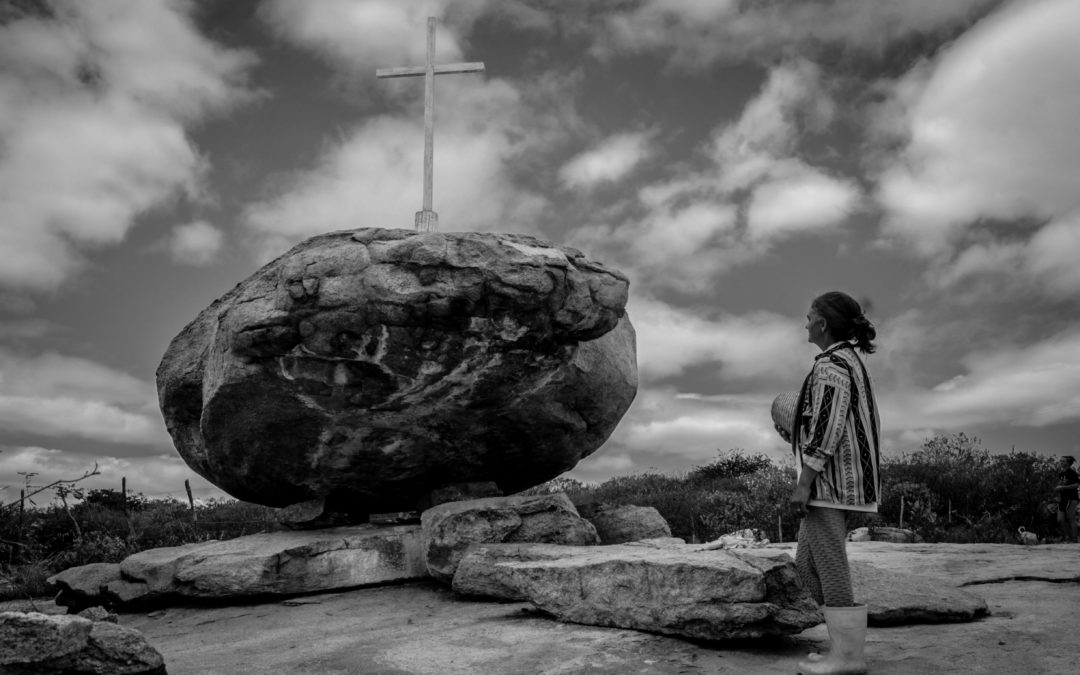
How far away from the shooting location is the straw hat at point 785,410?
20.0 ft

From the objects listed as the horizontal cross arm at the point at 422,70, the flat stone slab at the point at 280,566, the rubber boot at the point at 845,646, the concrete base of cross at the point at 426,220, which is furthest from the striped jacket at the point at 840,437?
the horizontal cross arm at the point at 422,70

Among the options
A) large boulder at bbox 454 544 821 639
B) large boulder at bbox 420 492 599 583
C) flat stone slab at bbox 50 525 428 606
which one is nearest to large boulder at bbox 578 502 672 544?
large boulder at bbox 420 492 599 583

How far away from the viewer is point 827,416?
5812mm

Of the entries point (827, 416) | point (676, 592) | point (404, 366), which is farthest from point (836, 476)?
point (404, 366)

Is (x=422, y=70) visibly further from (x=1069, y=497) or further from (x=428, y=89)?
(x=1069, y=497)

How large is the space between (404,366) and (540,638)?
3.56m

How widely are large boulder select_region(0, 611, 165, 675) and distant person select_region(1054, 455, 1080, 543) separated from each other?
16045 mm

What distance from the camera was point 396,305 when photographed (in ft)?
29.2

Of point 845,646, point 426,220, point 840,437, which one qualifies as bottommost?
point 845,646

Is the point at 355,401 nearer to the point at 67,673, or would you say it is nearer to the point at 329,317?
the point at 329,317

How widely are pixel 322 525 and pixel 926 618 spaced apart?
7.41 metres

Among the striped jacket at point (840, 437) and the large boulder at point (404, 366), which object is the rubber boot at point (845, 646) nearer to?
the striped jacket at point (840, 437)

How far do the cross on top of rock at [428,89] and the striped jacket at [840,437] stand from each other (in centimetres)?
757

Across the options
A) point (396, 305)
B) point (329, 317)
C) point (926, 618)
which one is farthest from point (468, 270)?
point (926, 618)
